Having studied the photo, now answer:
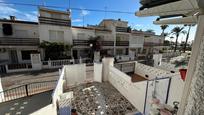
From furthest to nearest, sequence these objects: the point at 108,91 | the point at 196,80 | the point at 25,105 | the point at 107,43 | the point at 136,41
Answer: the point at 136,41
the point at 107,43
the point at 108,91
the point at 25,105
the point at 196,80

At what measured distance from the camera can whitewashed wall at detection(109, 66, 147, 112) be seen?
4571mm

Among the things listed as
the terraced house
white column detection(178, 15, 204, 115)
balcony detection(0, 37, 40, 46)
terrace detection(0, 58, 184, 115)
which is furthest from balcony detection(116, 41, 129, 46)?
white column detection(178, 15, 204, 115)

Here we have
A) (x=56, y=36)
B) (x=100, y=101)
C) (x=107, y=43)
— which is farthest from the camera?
(x=107, y=43)

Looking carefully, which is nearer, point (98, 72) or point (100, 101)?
point (100, 101)

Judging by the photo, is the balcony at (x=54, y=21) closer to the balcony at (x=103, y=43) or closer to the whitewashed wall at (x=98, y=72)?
the balcony at (x=103, y=43)

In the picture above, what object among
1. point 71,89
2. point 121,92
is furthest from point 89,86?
point 121,92

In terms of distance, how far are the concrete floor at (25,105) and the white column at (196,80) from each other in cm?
547

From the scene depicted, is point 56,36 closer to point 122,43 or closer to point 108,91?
point 108,91

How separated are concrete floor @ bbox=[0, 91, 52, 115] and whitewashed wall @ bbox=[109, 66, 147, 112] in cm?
399

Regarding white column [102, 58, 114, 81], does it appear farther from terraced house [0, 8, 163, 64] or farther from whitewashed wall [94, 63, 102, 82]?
terraced house [0, 8, 163, 64]

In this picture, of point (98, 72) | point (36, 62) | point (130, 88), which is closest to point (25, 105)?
point (98, 72)

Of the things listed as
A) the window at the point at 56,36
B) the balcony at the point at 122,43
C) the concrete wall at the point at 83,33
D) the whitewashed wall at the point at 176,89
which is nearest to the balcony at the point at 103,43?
the balcony at the point at 122,43

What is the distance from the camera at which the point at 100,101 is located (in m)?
5.63

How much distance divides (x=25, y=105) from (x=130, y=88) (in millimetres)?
5189
